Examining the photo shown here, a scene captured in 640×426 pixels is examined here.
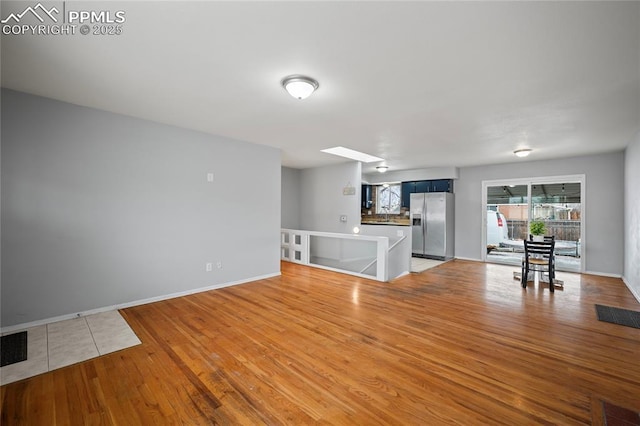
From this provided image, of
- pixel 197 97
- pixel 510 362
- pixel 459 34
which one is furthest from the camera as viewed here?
pixel 197 97

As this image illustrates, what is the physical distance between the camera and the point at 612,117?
3516mm

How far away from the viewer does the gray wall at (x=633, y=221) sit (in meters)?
4.14

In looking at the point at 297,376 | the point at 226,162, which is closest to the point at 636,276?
the point at 297,376

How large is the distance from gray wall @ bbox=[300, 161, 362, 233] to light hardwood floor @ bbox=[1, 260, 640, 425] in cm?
330

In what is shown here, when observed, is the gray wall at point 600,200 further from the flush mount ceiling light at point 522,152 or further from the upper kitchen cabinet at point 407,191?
the upper kitchen cabinet at point 407,191

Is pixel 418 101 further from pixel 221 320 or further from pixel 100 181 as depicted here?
pixel 100 181

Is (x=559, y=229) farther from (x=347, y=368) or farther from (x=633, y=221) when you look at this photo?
(x=347, y=368)

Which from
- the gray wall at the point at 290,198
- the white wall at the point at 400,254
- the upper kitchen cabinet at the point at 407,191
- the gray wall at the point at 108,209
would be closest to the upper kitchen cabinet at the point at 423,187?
the upper kitchen cabinet at the point at 407,191

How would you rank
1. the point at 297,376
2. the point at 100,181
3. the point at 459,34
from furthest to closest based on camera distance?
the point at 100,181
the point at 297,376
the point at 459,34

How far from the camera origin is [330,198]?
7.42m

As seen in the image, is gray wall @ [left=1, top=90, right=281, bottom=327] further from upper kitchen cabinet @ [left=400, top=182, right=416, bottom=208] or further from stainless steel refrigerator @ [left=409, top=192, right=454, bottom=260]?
upper kitchen cabinet @ [left=400, top=182, right=416, bottom=208]

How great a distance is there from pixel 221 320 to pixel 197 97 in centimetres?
257

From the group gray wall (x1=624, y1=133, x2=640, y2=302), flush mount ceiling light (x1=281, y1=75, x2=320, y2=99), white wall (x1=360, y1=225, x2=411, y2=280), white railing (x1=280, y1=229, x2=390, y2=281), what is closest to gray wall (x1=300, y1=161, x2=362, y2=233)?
white railing (x1=280, y1=229, x2=390, y2=281)

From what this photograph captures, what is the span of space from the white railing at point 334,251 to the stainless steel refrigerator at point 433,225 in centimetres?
283
